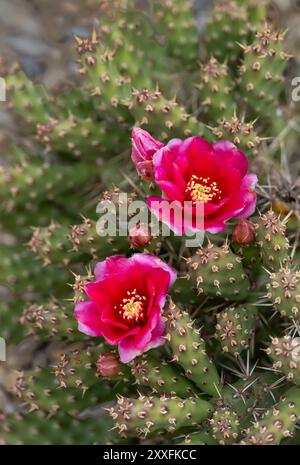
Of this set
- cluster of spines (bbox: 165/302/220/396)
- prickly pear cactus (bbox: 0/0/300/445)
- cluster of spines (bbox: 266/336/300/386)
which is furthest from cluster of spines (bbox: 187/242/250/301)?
cluster of spines (bbox: 266/336/300/386)

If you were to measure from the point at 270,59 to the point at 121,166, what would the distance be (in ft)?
1.90

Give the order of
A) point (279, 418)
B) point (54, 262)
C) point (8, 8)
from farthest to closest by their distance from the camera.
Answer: point (8, 8)
point (54, 262)
point (279, 418)

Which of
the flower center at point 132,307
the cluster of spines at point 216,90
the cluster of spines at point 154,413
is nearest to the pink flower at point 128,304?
the flower center at point 132,307

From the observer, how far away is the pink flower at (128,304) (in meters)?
1.61

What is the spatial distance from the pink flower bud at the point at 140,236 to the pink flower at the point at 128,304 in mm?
31

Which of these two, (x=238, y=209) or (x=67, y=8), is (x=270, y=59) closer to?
(x=238, y=209)

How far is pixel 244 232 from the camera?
172 centimetres

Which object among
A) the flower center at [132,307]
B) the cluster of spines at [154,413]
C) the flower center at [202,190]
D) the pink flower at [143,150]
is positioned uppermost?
the pink flower at [143,150]

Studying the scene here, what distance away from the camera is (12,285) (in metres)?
2.25

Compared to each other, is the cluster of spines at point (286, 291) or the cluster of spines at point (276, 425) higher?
the cluster of spines at point (286, 291)

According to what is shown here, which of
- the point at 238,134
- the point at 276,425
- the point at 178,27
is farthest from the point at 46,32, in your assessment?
the point at 276,425

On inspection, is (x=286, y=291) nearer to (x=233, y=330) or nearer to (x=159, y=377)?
(x=233, y=330)

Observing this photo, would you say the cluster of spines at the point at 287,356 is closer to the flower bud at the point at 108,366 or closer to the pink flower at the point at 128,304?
the pink flower at the point at 128,304

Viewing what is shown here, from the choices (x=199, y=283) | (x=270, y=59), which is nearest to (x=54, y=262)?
(x=199, y=283)
